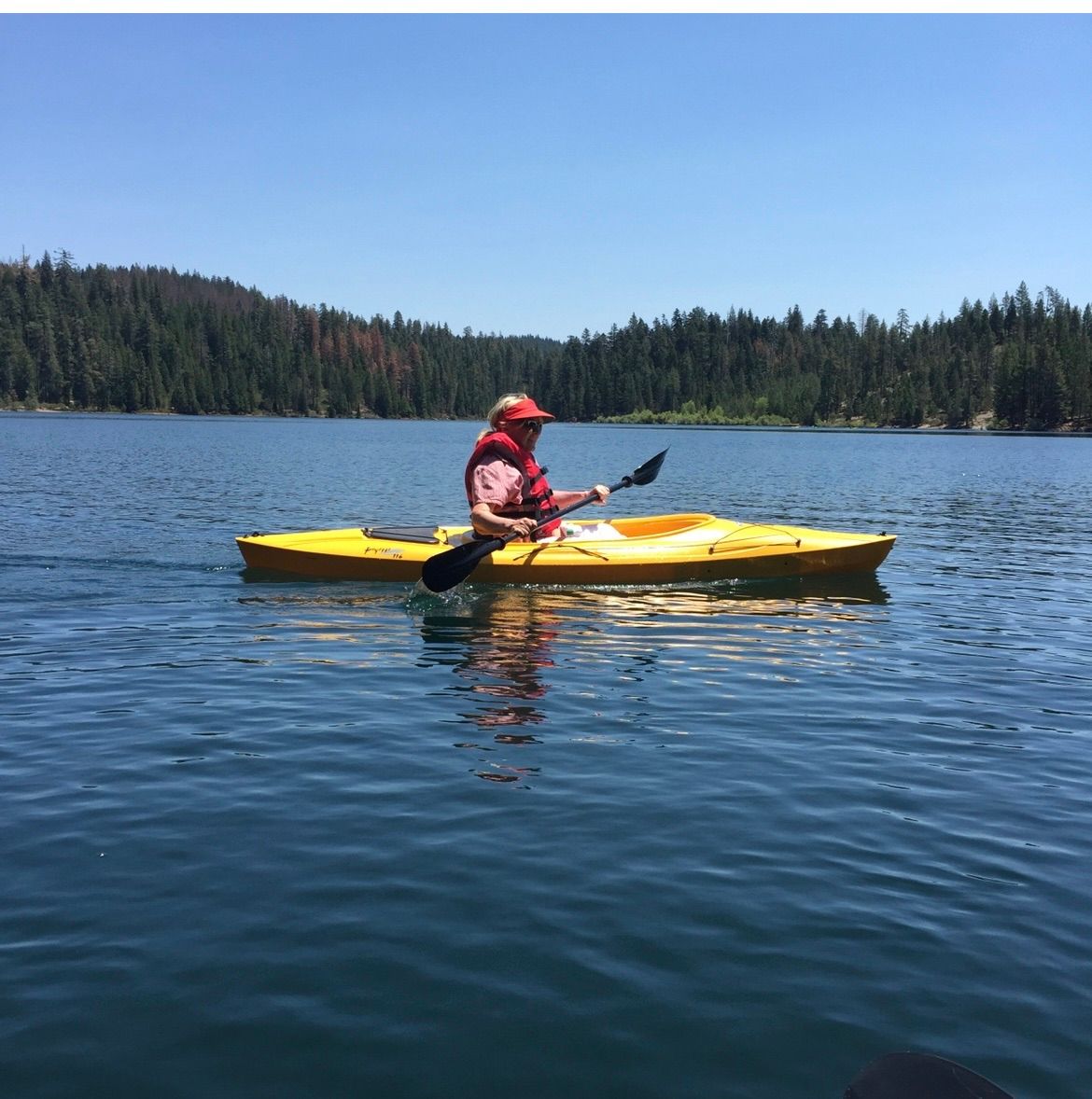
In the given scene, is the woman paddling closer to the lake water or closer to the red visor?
the red visor

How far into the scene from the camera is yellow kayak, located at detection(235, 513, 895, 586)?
521 inches

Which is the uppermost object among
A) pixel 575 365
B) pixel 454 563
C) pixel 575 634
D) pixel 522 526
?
pixel 575 365

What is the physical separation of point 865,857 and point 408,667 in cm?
502

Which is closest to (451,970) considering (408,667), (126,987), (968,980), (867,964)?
(126,987)

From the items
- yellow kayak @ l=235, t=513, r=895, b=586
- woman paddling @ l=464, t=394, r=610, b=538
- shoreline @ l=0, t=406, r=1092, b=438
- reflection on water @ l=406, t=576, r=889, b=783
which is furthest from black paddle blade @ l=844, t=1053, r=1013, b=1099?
shoreline @ l=0, t=406, r=1092, b=438

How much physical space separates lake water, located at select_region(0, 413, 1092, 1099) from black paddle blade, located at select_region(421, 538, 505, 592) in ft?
1.54

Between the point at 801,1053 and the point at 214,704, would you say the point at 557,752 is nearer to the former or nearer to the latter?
the point at 214,704

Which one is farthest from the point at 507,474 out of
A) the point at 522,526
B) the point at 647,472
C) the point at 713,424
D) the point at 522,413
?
the point at 713,424

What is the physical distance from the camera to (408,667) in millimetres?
9492

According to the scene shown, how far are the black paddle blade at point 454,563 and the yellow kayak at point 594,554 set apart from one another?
431mm

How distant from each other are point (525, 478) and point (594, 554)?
1.35 metres

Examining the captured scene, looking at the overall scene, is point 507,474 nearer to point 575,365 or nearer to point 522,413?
point 522,413

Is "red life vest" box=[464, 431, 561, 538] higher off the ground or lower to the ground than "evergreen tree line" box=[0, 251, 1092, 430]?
lower

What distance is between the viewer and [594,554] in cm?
1324
